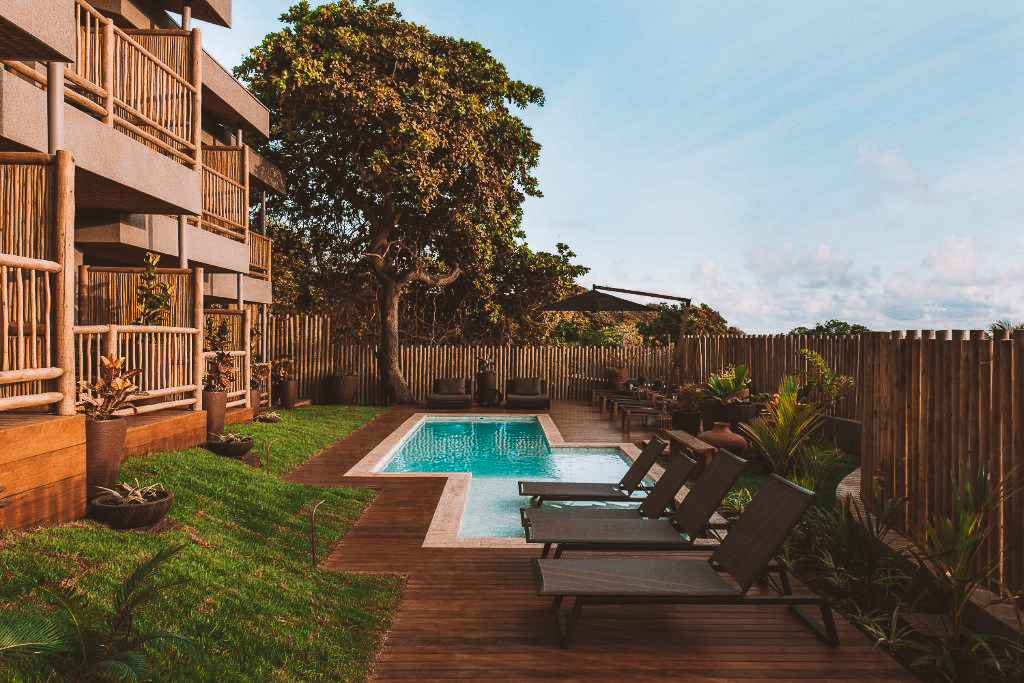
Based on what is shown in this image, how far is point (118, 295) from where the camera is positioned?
376 inches

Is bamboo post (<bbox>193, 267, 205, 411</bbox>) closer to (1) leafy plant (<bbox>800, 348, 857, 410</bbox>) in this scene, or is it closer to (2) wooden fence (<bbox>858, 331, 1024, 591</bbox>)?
(2) wooden fence (<bbox>858, 331, 1024, 591</bbox>)

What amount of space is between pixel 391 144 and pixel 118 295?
325 inches

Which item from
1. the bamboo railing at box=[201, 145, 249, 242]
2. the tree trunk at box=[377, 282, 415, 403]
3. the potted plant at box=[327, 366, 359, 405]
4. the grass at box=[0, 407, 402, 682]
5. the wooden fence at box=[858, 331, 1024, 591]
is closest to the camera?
the grass at box=[0, 407, 402, 682]

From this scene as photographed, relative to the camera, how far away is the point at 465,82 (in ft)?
59.0

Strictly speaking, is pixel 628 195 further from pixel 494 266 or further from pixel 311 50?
pixel 311 50

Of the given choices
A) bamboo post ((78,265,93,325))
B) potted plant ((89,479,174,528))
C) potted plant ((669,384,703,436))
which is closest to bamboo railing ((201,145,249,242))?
bamboo post ((78,265,93,325))

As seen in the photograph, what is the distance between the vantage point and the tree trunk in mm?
17969

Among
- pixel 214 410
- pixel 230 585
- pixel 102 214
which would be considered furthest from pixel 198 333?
pixel 230 585

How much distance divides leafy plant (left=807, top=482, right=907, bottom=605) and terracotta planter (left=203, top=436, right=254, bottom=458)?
6436 mm

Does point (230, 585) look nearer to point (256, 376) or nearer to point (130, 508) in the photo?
point (130, 508)

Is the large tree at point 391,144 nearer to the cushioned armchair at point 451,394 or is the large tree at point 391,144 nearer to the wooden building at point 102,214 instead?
the cushioned armchair at point 451,394

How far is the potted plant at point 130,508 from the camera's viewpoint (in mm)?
4656

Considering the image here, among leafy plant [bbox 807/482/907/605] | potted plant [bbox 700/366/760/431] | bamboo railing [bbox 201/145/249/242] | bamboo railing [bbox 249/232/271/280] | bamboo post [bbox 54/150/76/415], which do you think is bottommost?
leafy plant [bbox 807/482/907/605]

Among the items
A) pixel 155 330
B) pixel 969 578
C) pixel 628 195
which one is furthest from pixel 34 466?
pixel 628 195
